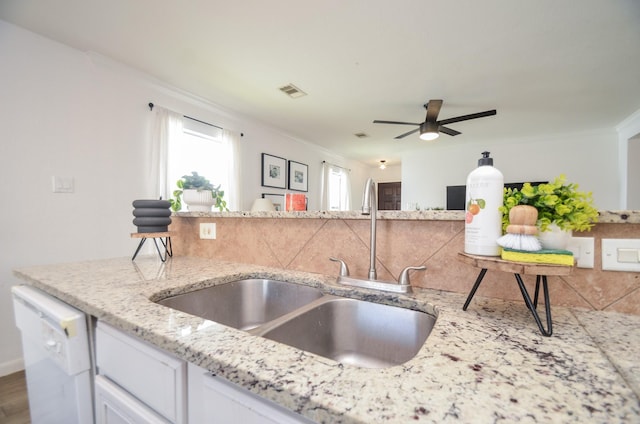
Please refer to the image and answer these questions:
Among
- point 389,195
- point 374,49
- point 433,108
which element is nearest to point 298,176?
point 433,108

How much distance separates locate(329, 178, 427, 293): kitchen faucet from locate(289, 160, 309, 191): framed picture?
3494 millimetres

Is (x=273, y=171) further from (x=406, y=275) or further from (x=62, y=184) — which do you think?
(x=406, y=275)

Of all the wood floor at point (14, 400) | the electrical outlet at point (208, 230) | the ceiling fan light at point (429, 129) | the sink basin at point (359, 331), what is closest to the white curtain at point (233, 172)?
the electrical outlet at point (208, 230)

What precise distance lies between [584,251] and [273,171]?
3621 millimetres

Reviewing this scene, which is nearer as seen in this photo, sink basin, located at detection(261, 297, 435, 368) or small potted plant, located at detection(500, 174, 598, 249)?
small potted plant, located at detection(500, 174, 598, 249)

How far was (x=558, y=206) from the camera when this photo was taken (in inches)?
21.2

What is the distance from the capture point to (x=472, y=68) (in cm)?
238

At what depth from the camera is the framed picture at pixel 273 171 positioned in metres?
3.79

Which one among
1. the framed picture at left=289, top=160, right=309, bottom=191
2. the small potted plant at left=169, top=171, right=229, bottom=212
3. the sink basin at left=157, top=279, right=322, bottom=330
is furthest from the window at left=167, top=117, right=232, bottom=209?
the sink basin at left=157, top=279, right=322, bottom=330

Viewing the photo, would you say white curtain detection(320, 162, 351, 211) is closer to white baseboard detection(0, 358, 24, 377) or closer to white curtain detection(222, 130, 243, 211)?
white curtain detection(222, 130, 243, 211)

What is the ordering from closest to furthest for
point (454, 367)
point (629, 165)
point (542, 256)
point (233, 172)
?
point (454, 367) < point (542, 256) < point (233, 172) < point (629, 165)

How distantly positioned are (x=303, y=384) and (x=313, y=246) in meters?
0.68

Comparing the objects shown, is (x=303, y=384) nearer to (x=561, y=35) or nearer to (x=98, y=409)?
(x=98, y=409)

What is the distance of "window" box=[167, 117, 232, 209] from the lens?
8.93 feet
